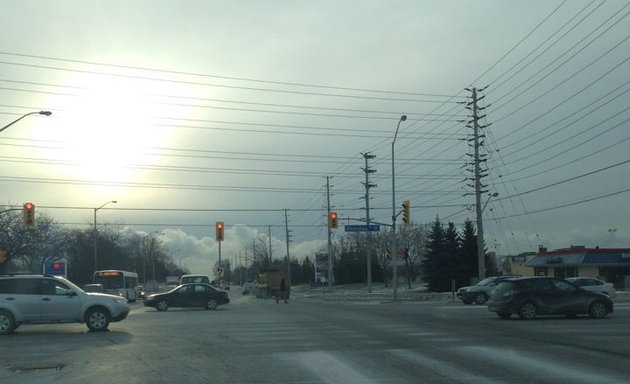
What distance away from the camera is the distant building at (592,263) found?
81.2 m

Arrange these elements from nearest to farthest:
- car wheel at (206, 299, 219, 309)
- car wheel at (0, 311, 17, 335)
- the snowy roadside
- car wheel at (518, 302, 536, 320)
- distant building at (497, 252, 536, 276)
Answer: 1. car wheel at (0, 311, 17, 335)
2. car wheel at (518, 302, 536, 320)
3. car wheel at (206, 299, 219, 309)
4. the snowy roadside
5. distant building at (497, 252, 536, 276)

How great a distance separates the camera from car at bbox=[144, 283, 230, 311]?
37.3 metres

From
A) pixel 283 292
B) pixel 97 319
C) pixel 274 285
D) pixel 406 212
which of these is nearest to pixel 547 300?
pixel 97 319

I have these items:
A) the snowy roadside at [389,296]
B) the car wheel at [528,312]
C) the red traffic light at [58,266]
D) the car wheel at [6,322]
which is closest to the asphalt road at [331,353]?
the car wheel at [6,322]

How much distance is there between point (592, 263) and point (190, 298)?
57383 millimetres

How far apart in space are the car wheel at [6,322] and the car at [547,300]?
15.5m

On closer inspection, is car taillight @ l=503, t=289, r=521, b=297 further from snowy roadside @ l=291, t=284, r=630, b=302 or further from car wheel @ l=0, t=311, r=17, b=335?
snowy roadside @ l=291, t=284, r=630, b=302

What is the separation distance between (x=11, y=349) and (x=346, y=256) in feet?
369

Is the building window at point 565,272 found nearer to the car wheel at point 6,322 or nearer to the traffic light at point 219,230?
the traffic light at point 219,230

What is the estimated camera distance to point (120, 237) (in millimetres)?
112312

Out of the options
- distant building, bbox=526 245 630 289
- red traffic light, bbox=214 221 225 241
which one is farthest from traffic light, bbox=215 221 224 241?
distant building, bbox=526 245 630 289

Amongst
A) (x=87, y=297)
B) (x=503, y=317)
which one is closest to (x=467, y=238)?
(x=503, y=317)

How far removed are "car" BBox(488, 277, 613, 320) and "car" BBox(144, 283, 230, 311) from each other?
17.6 metres

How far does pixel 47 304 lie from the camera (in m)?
21.4
